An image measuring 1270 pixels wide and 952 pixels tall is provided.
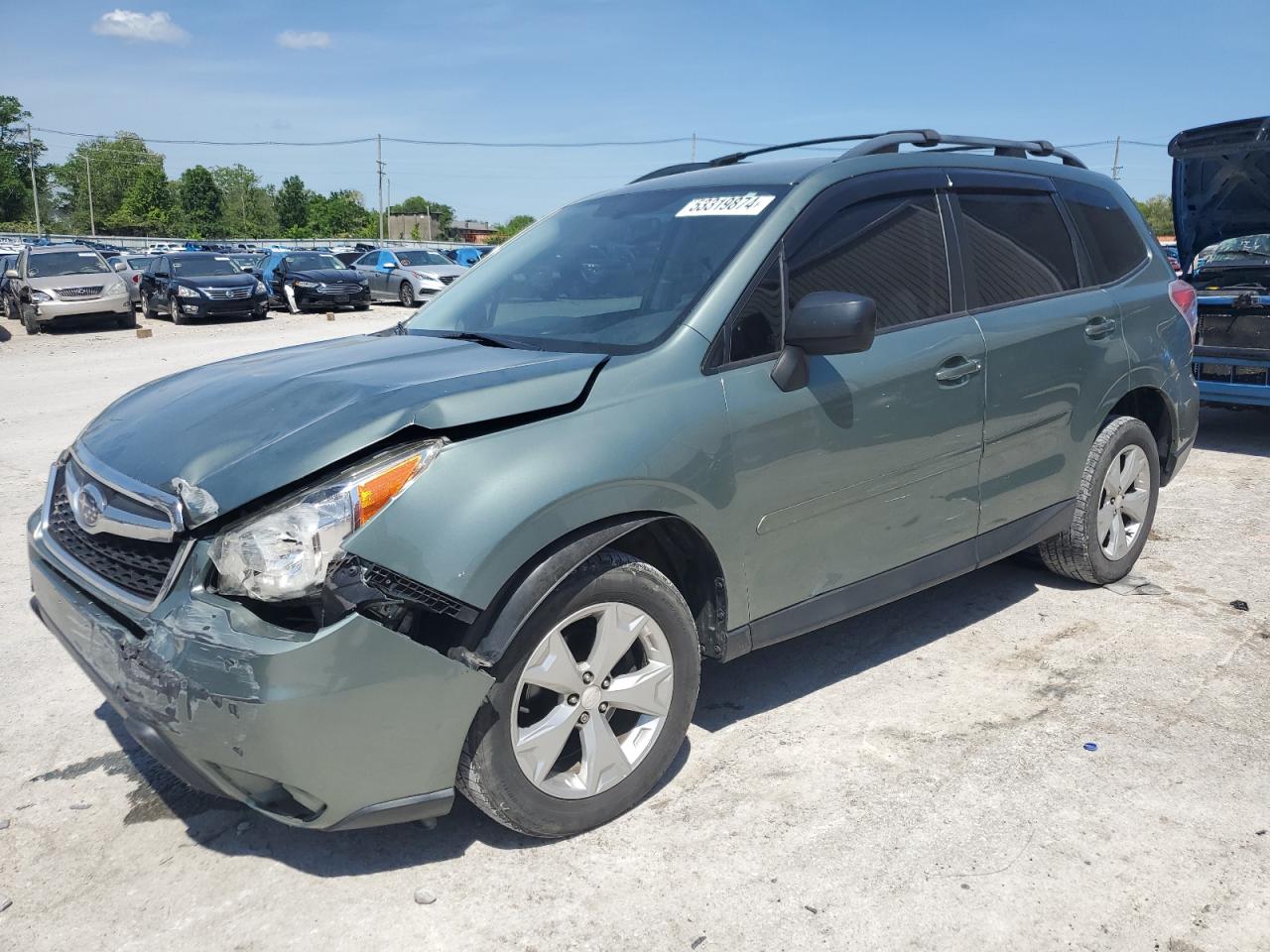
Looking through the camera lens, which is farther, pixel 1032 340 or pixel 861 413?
pixel 1032 340

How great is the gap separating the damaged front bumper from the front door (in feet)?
3.73

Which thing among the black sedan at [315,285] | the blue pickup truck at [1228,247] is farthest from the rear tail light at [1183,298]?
the black sedan at [315,285]

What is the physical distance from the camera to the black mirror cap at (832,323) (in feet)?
10.5

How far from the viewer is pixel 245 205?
4574 inches

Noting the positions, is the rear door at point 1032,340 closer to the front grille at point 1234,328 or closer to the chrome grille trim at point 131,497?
the chrome grille trim at point 131,497

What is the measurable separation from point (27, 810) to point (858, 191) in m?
3.38

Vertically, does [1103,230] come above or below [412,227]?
below

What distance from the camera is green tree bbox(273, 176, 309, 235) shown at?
114 metres

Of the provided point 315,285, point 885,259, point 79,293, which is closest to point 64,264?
point 79,293

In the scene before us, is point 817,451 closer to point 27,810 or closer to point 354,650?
point 354,650

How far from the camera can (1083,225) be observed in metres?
4.75

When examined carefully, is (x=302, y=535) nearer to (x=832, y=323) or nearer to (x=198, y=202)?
(x=832, y=323)

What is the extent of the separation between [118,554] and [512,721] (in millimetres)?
1188

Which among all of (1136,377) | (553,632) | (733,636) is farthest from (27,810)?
(1136,377)
